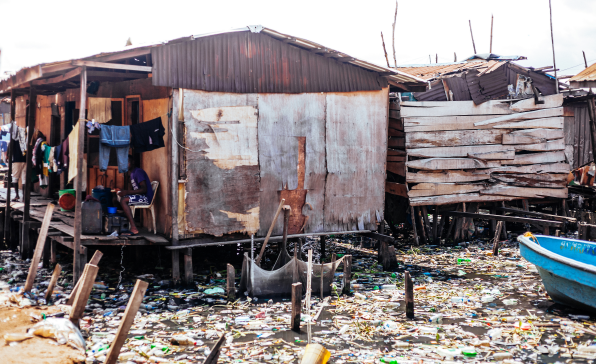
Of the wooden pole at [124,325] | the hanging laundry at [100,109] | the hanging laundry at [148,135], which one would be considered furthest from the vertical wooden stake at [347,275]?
the hanging laundry at [100,109]

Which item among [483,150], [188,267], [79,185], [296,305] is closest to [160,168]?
[79,185]

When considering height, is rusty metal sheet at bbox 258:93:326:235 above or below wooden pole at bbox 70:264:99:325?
above

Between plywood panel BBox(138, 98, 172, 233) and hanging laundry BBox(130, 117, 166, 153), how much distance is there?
0.15m

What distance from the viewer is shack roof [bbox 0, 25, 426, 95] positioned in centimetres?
784

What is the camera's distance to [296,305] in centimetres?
697

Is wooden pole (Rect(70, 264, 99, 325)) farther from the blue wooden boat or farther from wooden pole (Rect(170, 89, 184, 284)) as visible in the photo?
the blue wooden boat

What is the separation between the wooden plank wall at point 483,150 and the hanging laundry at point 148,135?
6088 millimetres

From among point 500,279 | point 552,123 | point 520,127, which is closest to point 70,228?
point 500,279

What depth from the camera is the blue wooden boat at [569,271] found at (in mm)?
7469

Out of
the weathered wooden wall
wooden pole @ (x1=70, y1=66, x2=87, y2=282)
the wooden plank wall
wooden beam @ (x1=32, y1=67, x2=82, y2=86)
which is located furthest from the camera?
the wooden plank wall

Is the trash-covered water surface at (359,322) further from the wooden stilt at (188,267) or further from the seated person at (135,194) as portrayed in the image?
the seated person at (135,194)

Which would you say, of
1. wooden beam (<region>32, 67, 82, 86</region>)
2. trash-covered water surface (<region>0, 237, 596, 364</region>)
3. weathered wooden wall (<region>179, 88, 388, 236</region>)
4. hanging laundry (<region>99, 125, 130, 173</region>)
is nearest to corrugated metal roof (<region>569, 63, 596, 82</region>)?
trash-covered water surface (<region>0, 237, 596, 364</region>)

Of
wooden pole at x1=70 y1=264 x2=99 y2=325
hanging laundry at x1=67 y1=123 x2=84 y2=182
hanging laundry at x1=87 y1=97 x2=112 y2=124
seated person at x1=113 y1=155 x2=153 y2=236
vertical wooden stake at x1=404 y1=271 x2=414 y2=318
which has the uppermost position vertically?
hanging laundry at x1=87 y1=97 x2=112 y2=124

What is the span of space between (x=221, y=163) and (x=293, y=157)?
150 centimetres
